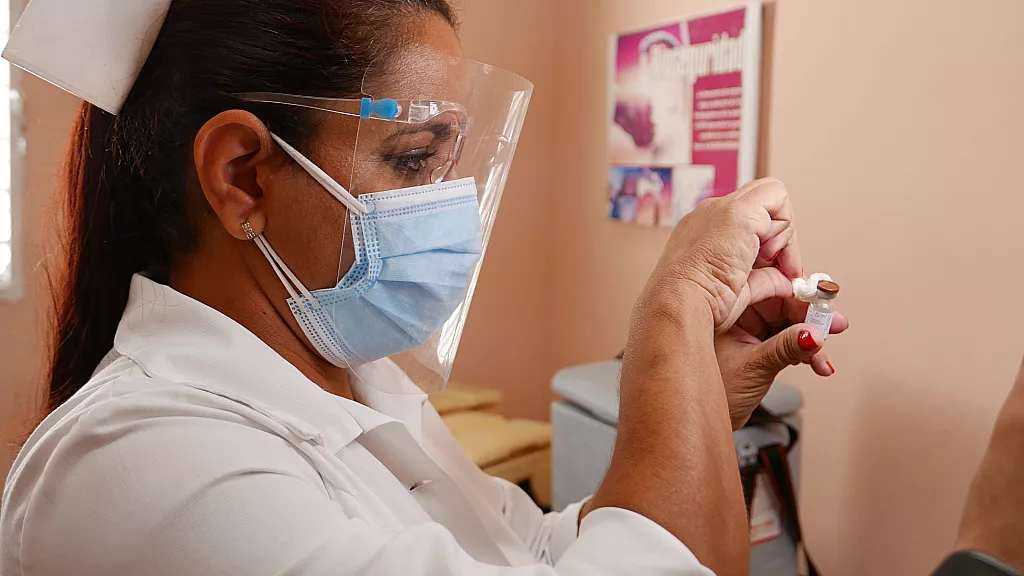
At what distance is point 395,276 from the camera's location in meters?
0.94

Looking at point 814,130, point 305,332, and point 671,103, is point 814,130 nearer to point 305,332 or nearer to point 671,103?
point 671,103

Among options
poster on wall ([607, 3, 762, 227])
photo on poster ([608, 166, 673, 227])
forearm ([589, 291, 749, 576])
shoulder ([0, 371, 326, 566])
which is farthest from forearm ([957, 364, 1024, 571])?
photo on poster ([608, 166, 673, 227])

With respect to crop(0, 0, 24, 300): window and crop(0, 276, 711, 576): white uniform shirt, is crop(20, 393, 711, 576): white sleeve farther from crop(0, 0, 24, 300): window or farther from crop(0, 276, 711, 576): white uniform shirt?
crop(0, 0, 24, 300): window

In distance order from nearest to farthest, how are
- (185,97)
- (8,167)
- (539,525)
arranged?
(185,97) < (539,525) < (8,167)

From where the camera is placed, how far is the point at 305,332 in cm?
94

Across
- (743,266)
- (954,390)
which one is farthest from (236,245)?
(954,390)

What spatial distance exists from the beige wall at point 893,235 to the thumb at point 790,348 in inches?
27.5

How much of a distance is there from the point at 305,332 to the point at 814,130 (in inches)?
50.1

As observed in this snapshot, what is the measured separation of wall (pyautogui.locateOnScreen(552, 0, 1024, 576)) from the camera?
4.67 ft

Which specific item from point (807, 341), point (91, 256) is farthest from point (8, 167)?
point (807, 341)

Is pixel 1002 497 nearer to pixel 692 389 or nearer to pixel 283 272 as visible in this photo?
pixel 692 389

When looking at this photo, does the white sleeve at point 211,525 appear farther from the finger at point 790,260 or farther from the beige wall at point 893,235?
the beige wall at point 893,235

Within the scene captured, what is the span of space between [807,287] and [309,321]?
1.98 feet

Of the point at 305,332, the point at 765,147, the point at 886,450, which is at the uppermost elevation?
the point at 765,147
